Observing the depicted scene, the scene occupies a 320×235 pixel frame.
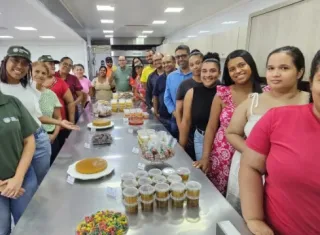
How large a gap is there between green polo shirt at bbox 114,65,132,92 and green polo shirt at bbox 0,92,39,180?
125 inches

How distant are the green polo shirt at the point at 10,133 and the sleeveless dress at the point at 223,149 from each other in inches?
51.0

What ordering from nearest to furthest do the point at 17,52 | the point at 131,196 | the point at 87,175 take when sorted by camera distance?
the point at 131,196 < the point at 87,175 < the point at 17,52

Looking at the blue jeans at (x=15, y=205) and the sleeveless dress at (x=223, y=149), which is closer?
the blue jeans at (x=15, y=205)

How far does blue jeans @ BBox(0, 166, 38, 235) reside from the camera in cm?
128

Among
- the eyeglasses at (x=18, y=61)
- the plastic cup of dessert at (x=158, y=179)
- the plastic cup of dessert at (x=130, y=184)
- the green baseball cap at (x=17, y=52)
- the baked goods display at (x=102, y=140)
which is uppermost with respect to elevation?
the green baseball cap at (x=17, y=52)

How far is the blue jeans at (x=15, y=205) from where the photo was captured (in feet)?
4.19

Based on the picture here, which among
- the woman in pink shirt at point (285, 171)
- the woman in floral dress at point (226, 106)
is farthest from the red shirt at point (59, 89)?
the woman in pink shirt at point (285, 171)

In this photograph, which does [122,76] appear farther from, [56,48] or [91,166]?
[56,48]

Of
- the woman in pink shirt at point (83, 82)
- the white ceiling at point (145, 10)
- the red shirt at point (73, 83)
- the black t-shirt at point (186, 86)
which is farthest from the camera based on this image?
the white ceiling at point (145, 10)

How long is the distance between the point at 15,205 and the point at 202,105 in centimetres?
146

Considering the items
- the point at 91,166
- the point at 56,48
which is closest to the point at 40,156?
the point at 91,166

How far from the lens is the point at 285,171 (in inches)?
29.3

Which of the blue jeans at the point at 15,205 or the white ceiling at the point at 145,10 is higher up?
the white ceiling at the point at 145,10

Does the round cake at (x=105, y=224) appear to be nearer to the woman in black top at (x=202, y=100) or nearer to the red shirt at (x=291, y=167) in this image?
the red shirt at (x=291, y=167)
